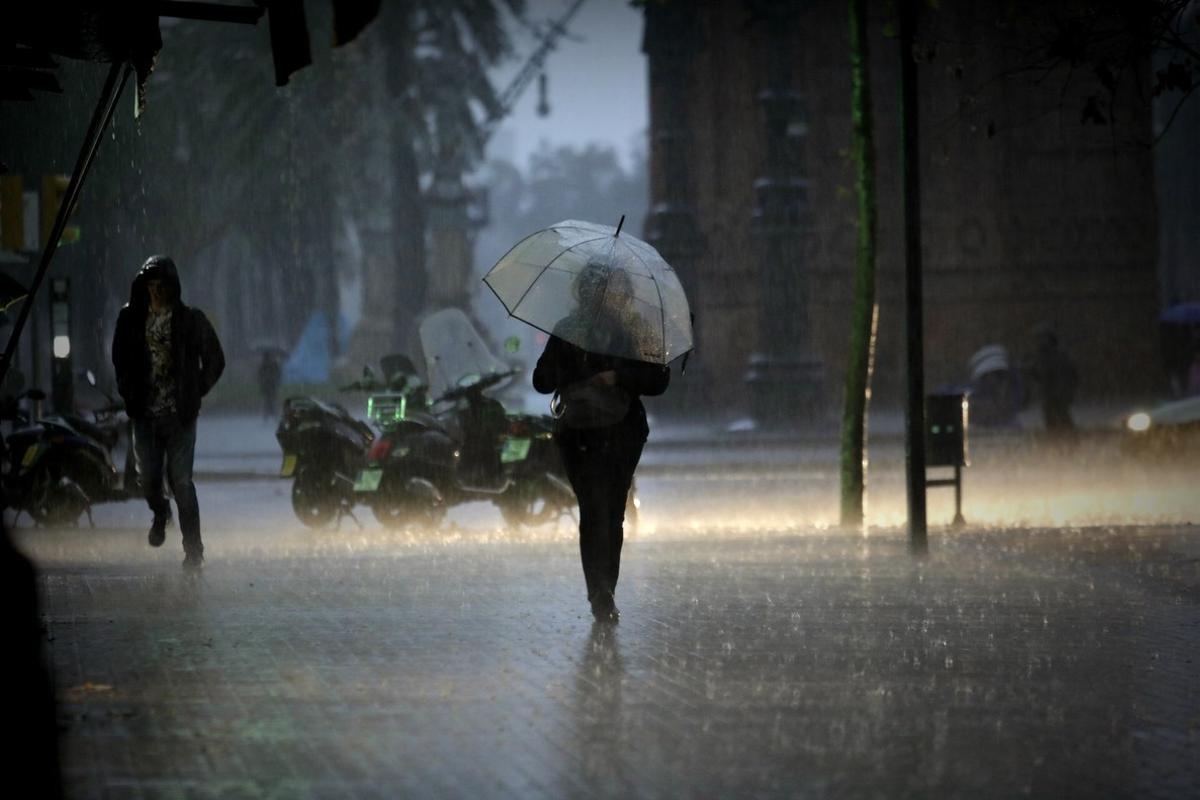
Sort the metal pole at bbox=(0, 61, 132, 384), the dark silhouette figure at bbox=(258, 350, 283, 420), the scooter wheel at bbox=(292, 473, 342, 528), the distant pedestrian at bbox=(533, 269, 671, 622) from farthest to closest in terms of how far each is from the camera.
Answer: the dark silhouette figure at bbox=(258, 350, 283, 420) → the scooter wheel at bbox=(292, 473, 342, 528) → the distant pedestrian at bbox=(533, 269, 671, 622) → the metal pole at bbox=(0, 61, 132, 384)

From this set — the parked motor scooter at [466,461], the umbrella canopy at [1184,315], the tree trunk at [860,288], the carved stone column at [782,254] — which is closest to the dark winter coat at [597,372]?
the parked motor scooter at [466,461]

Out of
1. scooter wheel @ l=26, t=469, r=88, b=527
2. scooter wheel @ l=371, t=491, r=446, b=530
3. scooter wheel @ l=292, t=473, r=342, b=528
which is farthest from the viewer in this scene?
scooter wheel @ l=292, t=473, r=342, b=528

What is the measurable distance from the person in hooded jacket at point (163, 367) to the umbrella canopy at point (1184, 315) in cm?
3212

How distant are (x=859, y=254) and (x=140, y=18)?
927 centimetres

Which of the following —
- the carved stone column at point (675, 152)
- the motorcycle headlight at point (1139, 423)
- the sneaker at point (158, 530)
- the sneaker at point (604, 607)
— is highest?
the carved stone column at point (675, 152)

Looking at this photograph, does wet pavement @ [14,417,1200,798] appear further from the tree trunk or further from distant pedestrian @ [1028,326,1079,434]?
distant pedestrian @ [1028,326,1079,434]

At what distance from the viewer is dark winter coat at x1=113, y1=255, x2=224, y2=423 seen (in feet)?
41.1

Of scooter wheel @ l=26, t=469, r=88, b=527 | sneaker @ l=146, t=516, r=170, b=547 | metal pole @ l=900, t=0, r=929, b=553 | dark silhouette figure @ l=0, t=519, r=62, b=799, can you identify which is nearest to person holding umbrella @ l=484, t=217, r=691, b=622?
metal pole @ l=900, t=0, r=929, b=553

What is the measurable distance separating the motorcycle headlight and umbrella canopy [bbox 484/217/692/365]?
14409 mm

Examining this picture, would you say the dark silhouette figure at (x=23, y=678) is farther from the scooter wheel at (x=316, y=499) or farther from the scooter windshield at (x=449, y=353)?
the scooter wheel at (x=316, y=499)

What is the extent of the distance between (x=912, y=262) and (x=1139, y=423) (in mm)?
10642

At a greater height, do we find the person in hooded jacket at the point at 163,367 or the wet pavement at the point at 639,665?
the person in hooded jacket at the point at 163,367

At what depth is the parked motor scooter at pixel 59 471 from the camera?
16.4m

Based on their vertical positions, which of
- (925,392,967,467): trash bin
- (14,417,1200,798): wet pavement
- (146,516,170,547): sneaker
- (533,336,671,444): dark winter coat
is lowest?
(14,417,1200,798): wet pavement
